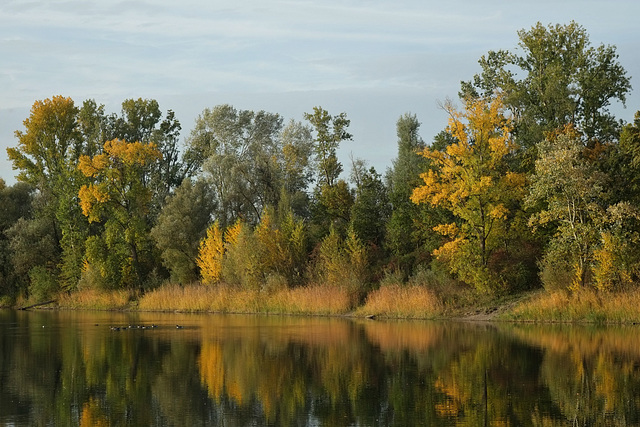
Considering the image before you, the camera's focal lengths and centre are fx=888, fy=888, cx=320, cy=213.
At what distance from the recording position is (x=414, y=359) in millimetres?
26734

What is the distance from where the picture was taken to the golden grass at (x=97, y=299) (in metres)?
65.3

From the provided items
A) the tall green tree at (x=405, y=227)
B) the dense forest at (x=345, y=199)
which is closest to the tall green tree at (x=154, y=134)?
the dense forest at (x=345, y=199)

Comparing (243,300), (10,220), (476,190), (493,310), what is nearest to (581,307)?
(493,310)

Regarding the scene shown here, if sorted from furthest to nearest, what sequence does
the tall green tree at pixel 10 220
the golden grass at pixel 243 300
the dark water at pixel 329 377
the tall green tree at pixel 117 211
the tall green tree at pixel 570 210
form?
the tall green tree at pixel 10 220 < the tall green tree at pixel 117 211 < the golden grass at pixel 243 300 < the tall green tree at pixel 570 210 < the dark water at pixel 329 377

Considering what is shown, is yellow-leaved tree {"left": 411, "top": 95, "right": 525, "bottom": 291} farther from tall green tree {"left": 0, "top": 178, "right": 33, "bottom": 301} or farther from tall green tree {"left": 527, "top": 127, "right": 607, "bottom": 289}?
tall green tree {"left": 0, "top": 178, "right": 33, "bottom": 301}

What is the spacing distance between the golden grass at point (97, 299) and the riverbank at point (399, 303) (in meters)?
0.09

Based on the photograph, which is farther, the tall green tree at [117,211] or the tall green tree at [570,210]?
the tall green tree at [117,211]

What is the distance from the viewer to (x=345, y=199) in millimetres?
62906

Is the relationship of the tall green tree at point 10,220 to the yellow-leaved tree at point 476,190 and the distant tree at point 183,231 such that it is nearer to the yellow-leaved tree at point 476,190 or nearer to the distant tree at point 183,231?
the distant tree at point 183,231

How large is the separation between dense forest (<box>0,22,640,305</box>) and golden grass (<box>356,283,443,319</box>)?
4.50 ft

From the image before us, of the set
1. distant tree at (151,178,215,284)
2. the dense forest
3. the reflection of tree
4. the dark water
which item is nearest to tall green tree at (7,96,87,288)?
the dense forest

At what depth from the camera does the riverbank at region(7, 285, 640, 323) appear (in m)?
38.5

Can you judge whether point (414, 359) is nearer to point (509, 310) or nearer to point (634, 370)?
point (634, 370)

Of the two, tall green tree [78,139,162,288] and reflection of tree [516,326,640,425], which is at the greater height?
tall green tree [78,139,162,288]
